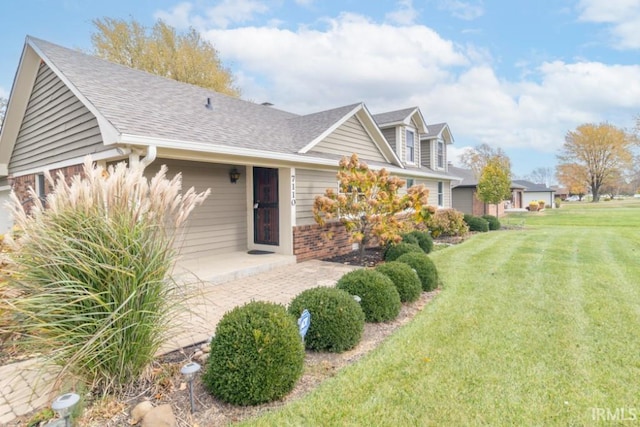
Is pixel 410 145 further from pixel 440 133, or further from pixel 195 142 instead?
pixel 195 142

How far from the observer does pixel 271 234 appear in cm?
874

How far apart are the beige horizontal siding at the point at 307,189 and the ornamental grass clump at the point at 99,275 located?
5.63 m

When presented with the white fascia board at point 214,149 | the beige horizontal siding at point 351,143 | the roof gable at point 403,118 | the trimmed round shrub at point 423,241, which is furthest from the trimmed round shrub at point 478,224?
the white fascia board at point 214,149

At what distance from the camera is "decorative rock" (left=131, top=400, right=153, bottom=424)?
7.93 ft

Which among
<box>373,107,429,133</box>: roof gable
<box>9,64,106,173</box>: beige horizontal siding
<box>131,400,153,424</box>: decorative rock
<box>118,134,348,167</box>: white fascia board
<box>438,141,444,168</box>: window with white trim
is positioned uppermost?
<box>373,107,429,133</box>: roof gable

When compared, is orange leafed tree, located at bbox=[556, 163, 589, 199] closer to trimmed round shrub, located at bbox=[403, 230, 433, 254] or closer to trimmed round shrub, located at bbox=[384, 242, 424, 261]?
trimmed round shrub, located at bbox=[403, 230, 433, 254]

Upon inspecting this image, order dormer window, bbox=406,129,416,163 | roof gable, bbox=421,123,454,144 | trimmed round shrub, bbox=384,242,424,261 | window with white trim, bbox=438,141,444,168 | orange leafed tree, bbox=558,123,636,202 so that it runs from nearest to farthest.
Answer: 1. trimmed round shrub, bbox=384,242,424,261
2. dormer window, bbox=406,129,416,163
3. roof gable, bbox=421,123,454,144
4. window with white trim, bbox=438,141,444,168
5. orange leafed tree, bbox=558,123,636,202

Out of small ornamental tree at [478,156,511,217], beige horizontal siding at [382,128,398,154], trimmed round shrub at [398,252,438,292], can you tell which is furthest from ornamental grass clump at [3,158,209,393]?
small ornamental tree at [478,156,511,217]

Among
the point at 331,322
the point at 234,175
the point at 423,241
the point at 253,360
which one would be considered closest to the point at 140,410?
the point at 253,360

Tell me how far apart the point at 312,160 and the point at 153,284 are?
237 inches

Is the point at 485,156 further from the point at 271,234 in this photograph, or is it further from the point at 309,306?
the point at 309,306


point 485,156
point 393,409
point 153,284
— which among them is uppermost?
point 485,156

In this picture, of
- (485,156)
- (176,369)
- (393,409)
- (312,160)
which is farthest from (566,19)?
(485,156)

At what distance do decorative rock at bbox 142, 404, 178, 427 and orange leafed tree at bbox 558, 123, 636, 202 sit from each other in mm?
50025
